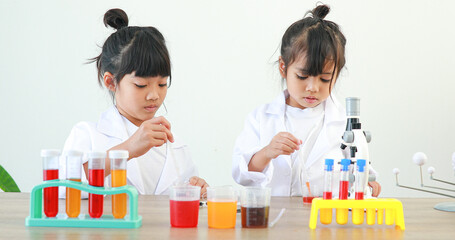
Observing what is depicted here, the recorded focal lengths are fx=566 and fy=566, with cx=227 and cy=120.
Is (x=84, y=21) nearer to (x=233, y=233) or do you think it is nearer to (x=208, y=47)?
(x=208, y=47)

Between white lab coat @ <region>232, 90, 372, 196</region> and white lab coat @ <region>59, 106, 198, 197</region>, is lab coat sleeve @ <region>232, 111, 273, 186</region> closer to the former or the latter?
white lab coat @ <region>232, 90, 372, 196</region>

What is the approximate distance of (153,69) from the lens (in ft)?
6.58

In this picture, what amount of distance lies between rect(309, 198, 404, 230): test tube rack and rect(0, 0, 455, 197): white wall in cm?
213

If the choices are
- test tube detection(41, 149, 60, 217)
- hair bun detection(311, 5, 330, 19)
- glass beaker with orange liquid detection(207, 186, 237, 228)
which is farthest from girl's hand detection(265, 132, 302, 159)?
Result: test tube detection(41, 149, 60, 217)

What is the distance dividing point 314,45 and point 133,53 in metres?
0.65

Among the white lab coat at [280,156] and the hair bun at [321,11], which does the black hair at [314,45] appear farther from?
the white lab coat at [280,156]

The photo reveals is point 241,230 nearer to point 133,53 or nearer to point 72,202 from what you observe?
point 72,202

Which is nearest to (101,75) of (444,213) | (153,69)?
(153,69)

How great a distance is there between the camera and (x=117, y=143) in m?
2.04

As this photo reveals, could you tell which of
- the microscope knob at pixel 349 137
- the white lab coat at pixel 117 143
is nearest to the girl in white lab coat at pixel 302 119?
the white lab coat at pixel 117 143

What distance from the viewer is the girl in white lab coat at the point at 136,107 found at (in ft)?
6.59

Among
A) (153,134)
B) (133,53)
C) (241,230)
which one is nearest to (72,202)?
(241,230)

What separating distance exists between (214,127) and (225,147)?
14 centimetres

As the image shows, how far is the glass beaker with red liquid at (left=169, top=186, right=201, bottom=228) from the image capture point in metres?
1.27
